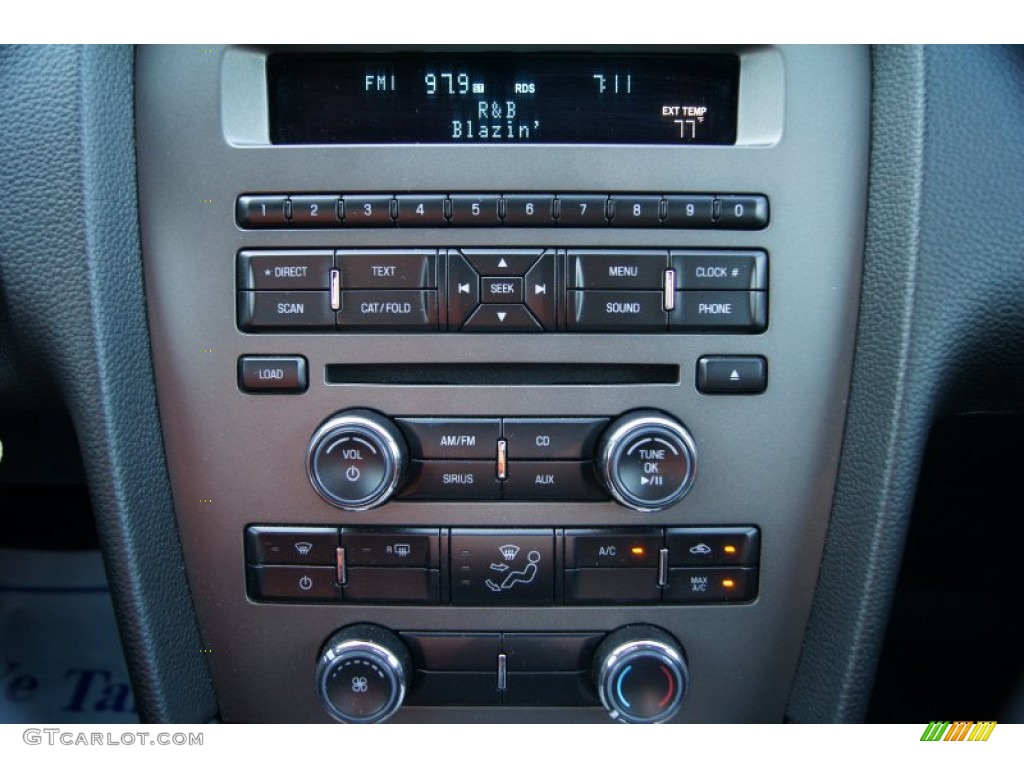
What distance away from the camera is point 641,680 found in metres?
0.78

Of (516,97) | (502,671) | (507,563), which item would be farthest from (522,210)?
(502,671)

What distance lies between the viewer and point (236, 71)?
73 centimetres

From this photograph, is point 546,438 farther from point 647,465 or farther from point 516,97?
point 516,97

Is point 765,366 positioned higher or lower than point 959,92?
lower

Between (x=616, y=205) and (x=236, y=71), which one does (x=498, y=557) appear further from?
(x=236, y=71)

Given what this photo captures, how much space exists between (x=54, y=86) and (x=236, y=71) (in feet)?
0.51

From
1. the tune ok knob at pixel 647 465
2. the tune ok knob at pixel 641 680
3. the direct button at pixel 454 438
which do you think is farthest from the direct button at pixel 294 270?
the tune ok knob at pixel 641 680

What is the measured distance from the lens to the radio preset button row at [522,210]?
73cm

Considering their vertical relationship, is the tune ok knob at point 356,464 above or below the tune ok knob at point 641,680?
above

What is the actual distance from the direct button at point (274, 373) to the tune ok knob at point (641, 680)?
40cm

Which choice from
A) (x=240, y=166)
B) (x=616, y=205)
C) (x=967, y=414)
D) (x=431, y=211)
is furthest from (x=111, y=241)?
(x=967, y=414)
